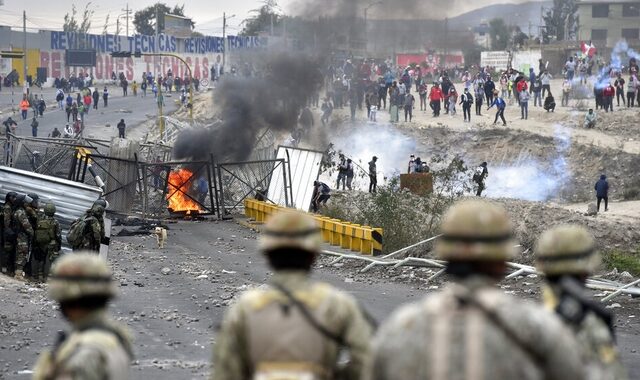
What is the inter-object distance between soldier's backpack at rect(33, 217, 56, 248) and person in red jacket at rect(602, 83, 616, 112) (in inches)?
1146

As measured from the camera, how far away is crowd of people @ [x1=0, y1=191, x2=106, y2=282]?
17344 millimetres

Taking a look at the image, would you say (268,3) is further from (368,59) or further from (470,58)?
(470,58)

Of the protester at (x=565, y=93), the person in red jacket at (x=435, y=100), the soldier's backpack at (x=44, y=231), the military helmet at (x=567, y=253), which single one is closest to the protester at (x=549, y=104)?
the protester at (x=565, y=93)

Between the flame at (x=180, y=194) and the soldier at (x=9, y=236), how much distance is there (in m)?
12.1

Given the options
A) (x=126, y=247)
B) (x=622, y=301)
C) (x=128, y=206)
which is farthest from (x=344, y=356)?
(x=128, y=206)

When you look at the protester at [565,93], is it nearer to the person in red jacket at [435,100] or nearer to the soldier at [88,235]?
the person in red jacket at [435,100]

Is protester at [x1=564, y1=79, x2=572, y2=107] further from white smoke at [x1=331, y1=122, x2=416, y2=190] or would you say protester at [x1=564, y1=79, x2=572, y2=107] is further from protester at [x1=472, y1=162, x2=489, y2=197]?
protester at [x1=472, y1=162, x2=489, y2=197]

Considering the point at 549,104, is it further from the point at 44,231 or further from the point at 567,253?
the point at 567,253

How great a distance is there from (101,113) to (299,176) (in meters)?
33.5

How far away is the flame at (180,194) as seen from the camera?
3116cm

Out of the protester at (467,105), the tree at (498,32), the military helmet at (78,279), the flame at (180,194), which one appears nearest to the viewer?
the military helmet at (78,279)

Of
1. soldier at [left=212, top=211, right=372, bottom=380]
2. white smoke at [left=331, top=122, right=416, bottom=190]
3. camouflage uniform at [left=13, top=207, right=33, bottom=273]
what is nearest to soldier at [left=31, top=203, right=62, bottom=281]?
camouflage uniform at [left=13, top=207, right=33, bottom=273]

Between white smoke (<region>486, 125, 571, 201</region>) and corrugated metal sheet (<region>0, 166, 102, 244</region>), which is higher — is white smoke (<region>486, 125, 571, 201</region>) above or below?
below

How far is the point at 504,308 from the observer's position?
3748 mm
